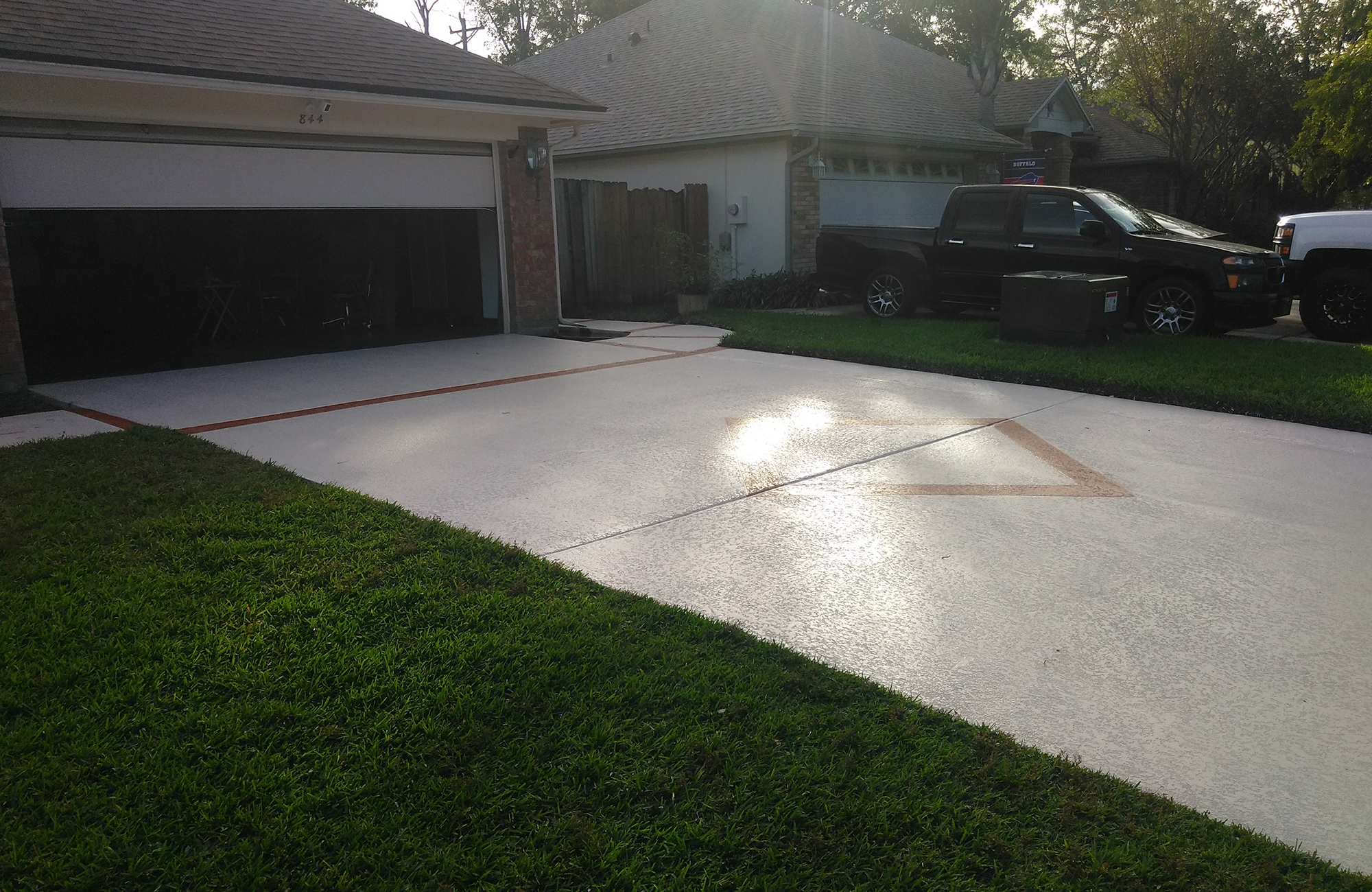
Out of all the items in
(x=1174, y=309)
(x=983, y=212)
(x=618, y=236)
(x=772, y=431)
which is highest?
(x=983, y=212)

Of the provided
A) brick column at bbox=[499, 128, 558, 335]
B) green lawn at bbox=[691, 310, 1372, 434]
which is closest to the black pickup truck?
green lawn at bbox=[691, 310, 1372, 434]

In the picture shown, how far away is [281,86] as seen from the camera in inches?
380

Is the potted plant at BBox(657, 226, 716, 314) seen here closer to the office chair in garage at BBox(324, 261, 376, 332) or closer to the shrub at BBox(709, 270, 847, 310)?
the shrub at BBox(709, 270, 847, 310)

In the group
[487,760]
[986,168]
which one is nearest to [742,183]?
[986,168]

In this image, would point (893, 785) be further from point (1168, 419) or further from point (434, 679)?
point (1168, 419)

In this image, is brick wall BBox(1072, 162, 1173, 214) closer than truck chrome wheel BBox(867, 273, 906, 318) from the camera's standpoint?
No

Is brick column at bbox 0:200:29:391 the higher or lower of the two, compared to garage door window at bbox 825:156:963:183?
lower

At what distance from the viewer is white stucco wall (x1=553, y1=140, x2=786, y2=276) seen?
16.2 metres

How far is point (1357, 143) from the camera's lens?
19.7m

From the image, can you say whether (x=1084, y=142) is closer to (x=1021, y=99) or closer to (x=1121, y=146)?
(x=1121, y=146)

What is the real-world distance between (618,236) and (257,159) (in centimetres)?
656

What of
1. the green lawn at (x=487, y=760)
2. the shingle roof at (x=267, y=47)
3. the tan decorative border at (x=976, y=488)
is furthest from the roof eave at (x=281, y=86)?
the tan decorative border at (x=976, y=488)

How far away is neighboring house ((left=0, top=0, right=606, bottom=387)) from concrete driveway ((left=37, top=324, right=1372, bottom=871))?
2178mm

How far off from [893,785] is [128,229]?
15351mm
